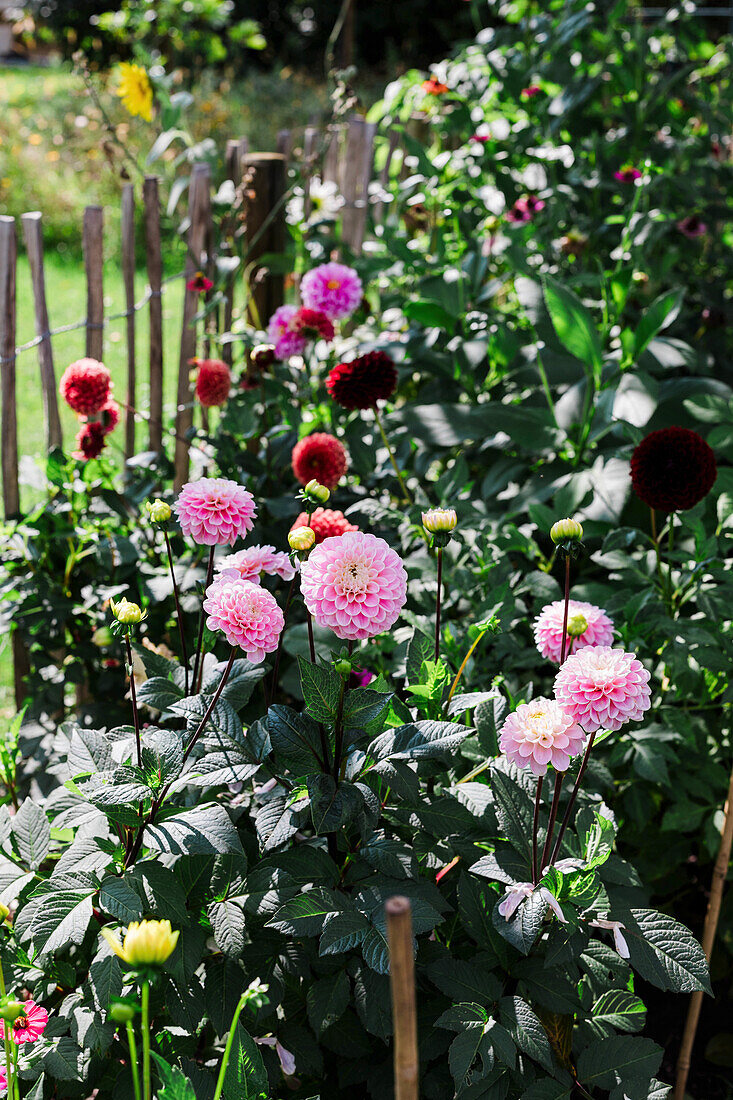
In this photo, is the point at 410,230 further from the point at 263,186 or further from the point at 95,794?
the point at 95,794

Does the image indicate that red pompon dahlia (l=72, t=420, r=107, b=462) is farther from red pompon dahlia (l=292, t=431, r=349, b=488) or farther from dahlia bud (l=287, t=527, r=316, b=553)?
dahlia bud (l=287, t=527, r=316, b=553)

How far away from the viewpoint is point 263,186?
2.26 meters

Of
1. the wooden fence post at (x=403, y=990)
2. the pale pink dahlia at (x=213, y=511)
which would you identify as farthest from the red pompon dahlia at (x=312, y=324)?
the wooden fence post at (x=403, y=990)

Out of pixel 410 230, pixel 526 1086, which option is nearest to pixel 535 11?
pixel 410 230

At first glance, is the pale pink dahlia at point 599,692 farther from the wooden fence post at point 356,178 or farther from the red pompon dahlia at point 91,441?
the wooden fence post at point 356,178

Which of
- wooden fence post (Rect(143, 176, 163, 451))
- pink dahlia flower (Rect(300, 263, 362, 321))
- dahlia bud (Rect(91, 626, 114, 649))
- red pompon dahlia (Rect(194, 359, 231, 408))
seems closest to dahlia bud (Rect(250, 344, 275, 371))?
red pompon dahlia (Rect(194, 359, 231, 408))

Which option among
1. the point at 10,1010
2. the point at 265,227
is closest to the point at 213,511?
the point at 10,1010

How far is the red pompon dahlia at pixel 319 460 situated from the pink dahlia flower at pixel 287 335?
455mm

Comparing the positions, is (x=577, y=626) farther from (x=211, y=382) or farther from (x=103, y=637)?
(x=211, y=382)

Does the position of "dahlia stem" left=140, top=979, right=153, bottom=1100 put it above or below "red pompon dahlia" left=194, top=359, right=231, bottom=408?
below

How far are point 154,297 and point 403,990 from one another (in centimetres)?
171

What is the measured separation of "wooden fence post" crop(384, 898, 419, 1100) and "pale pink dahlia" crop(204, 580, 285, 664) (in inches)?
15.1

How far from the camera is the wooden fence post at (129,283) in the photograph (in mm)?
1957

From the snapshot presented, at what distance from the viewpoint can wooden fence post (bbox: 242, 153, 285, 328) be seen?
2.24 m
